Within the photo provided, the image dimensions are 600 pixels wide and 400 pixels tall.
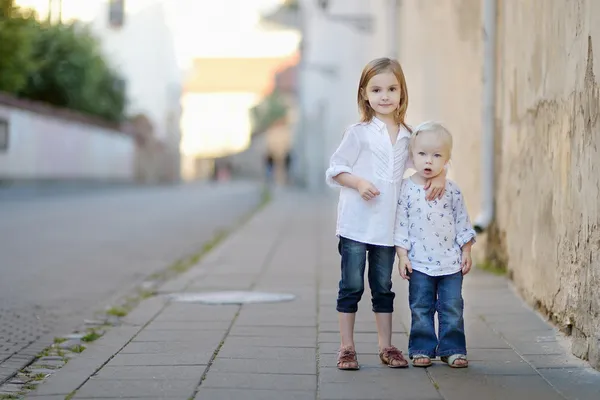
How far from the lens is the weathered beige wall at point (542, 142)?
196 inches

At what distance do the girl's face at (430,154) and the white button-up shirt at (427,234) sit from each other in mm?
108

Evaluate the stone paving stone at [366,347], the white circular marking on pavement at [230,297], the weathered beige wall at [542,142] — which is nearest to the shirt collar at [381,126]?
the weathered beige wall at [542,142]

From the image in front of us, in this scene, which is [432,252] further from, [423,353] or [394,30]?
[394,30]

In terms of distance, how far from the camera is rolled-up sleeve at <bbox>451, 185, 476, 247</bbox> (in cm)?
489

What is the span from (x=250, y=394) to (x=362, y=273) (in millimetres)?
940

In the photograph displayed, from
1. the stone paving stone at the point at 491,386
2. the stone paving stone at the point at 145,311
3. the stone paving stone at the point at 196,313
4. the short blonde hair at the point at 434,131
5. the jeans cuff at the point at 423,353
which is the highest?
the short blonde hair at the point at 434,131

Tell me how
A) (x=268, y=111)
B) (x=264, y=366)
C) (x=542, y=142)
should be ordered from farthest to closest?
(x=268, y=111) → (x=542, y=142) → (x=264, y=366)

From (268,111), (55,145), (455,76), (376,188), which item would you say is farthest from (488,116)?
(268,111)

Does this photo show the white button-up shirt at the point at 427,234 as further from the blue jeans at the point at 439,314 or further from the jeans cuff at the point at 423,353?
the jeans cuff at the point at 423,353

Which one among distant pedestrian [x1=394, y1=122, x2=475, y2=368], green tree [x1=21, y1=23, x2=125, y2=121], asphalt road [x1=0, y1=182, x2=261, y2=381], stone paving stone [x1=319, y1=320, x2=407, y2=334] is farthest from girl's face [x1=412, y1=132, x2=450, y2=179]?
green tree [x1=21, y1=23, x2=125, y2=121]

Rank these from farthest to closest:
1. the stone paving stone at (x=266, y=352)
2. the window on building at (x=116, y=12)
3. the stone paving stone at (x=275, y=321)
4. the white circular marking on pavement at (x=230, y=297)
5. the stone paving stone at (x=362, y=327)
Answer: the window on building at (x=116, y=12) < the white circular marking on pavement at (x=230, y=297) < the stone paving stone at (x=275, y=321) < the stone paving stone at (x=362, y=327) < the stone paving stone at (x=266, y=352)

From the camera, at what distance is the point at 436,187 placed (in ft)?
15.9

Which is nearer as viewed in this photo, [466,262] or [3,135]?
[466,262]

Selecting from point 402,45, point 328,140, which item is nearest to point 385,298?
point 402,45
